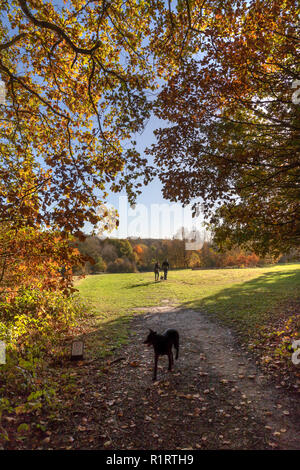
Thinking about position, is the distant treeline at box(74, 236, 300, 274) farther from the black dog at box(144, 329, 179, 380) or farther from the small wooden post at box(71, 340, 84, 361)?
the black dog at box(144, 329, 179, 380)

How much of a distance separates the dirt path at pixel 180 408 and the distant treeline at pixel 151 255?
39.4m

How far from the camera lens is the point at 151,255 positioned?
60.2m

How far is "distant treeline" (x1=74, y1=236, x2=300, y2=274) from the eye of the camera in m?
48.5

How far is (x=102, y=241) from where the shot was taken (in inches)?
2242

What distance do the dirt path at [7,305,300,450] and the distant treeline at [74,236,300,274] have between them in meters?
39.4

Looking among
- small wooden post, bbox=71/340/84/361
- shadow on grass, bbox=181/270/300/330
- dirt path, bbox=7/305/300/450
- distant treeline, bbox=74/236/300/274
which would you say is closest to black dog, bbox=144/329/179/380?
dirt path, bbox=7/305/300/450

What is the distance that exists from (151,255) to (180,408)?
184ft

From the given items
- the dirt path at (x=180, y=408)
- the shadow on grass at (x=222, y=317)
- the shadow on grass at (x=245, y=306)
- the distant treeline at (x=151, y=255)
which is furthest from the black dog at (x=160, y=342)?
the distant treeline at (x=151, y=255)

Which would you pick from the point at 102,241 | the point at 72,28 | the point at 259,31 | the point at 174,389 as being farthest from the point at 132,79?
the point at 102,241

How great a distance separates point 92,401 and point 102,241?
53.7 metres

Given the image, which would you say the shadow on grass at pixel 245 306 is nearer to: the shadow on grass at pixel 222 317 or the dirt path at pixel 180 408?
the shadow on grass at pixel 222 317

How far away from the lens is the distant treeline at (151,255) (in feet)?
159

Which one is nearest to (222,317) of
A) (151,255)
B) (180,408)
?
(180,408)
